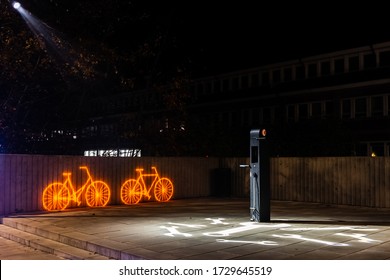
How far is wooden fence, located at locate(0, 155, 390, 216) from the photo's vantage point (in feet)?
47.9

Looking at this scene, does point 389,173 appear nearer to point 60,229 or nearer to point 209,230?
point 209,230

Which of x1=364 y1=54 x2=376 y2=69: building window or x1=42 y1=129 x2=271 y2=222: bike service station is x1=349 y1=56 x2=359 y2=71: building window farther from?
x1=42 y1=129 x2=271 y2=222: bike service station

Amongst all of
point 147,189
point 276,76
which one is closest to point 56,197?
point 147,189

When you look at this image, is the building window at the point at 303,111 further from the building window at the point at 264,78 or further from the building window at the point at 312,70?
the building window at the point at 264,78

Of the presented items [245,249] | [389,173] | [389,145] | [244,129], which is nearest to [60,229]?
[245,249]

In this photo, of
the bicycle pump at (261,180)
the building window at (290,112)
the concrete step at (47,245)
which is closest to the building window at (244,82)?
the building window at (290,112)

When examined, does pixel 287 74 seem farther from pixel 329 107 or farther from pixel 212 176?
pixel 212 176

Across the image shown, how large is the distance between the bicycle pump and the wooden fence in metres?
5.23

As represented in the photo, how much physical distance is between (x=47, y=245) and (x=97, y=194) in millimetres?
6334

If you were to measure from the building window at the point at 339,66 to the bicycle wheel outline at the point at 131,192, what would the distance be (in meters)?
23.3

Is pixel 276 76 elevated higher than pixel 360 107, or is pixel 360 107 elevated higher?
pixel 276 76

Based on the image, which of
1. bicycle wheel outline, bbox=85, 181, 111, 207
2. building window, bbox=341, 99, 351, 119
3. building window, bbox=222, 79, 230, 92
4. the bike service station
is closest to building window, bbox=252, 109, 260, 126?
building window, bbox=222, 79, 230, 92

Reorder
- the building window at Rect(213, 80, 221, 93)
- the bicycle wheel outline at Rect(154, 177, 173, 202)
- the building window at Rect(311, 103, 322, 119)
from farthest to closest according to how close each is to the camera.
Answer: the building window at Rect(213, 80, 221, 93) < the building window at Rect(311, 103, 322, 119) < the bicycle wheel outline at Rect(154, 177, 173, 202)

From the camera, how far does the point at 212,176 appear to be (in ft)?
66.3
